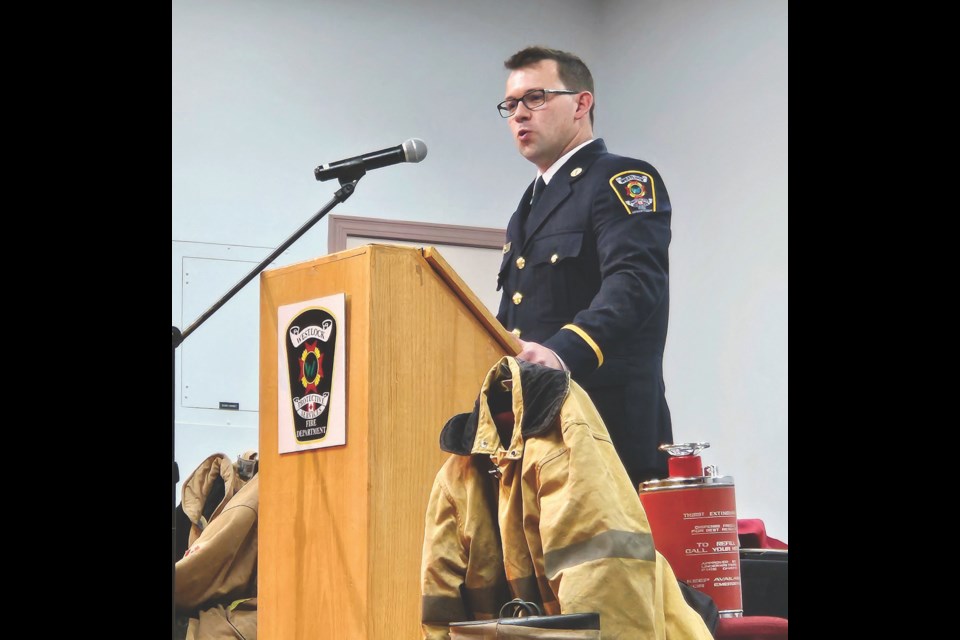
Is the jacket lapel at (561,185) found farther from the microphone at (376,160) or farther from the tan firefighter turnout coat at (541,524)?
the tan firefighter turnout coat at (541,524)

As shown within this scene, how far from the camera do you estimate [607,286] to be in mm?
2934

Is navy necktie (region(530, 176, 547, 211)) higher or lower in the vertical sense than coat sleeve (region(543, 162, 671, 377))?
higher

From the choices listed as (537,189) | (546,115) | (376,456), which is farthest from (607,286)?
(376,456)

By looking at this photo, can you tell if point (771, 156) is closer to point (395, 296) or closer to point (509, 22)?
point (509, 22)

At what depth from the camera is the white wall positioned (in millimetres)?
4008

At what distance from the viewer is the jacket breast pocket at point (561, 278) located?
3.01m

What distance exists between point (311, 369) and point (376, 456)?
0.26 metres

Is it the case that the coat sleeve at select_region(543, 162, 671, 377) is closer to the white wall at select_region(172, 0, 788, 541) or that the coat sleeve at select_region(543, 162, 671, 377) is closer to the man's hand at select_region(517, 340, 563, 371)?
the man's hand at select_region(517, 340, 563, 371)

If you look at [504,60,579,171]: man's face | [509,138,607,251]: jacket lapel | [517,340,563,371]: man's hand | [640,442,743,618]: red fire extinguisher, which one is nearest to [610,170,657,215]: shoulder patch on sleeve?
[509,138,607,251]: jacket lapel

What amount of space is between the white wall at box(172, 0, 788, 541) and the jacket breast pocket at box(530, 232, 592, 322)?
115cm

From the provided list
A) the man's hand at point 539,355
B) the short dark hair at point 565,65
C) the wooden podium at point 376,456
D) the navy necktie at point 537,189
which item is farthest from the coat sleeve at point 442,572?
the short dark hair at point 565,65

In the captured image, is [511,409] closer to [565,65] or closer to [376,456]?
[376,456]
